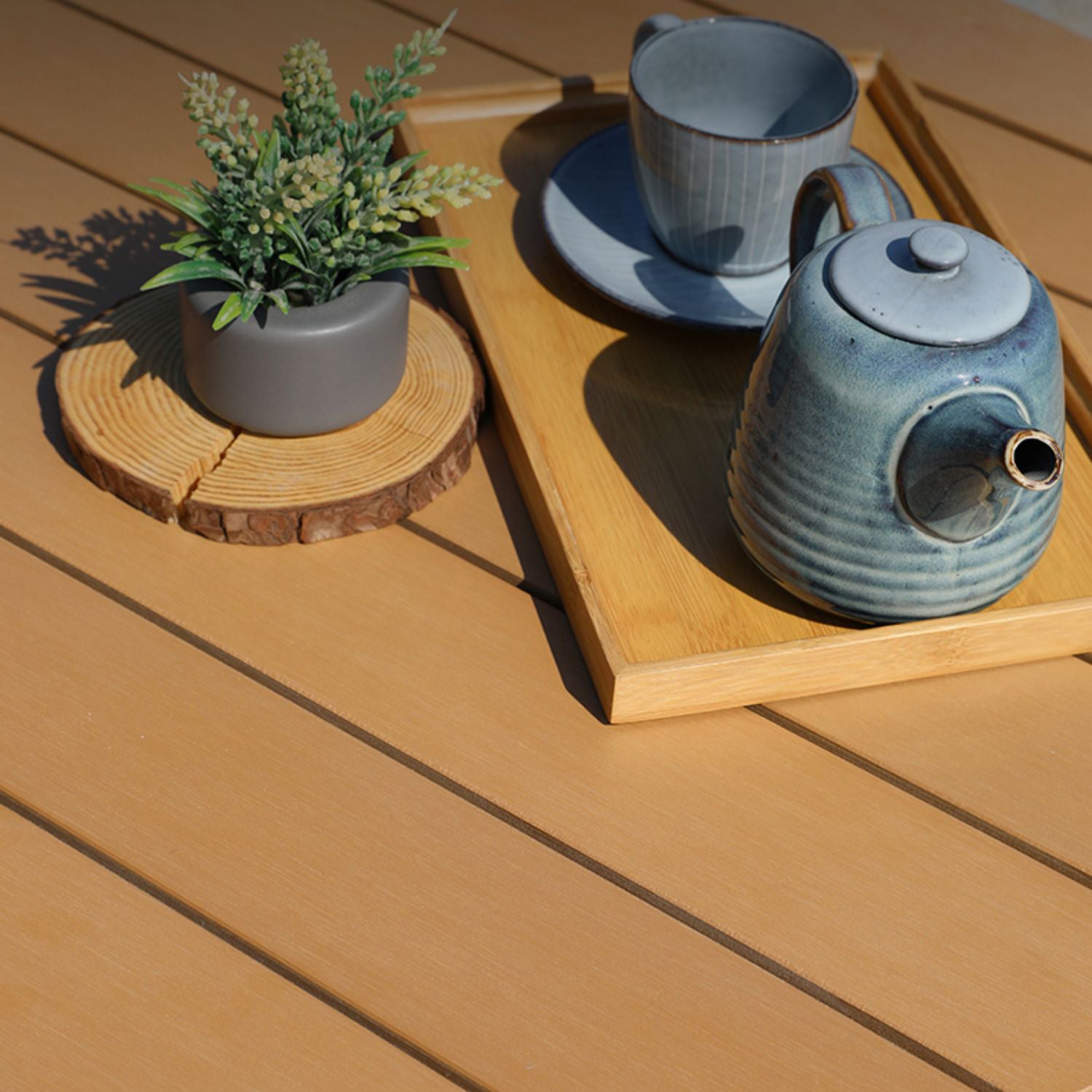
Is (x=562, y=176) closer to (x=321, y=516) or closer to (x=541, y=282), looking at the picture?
(x=541, y=282)

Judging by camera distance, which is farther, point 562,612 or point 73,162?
point 73,162

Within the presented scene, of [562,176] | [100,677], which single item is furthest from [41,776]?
[562,176]

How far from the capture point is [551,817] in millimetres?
629

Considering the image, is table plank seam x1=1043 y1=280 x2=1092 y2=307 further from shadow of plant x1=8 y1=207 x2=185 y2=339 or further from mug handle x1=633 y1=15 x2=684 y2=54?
shadow of plant x1=8 y1=207 x2=185 y2=339

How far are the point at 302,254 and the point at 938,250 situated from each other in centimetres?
30

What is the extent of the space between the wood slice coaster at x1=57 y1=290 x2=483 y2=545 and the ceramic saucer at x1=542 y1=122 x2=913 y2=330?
0.35 feet

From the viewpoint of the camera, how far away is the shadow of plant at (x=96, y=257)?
0.85 m

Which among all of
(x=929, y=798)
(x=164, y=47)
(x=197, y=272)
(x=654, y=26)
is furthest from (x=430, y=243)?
(x=164, y=47)

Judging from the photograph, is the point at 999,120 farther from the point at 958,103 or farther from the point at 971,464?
the point at 971,464

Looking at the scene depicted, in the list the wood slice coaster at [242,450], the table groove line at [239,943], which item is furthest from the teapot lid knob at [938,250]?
the table groove line at [239,943]

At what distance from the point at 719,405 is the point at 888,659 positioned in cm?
19

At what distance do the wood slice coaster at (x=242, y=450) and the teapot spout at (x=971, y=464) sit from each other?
0.89ft

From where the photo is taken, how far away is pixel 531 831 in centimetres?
62

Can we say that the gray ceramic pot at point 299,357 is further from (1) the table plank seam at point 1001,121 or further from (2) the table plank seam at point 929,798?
(1) the table plank seam at point 1001,121
